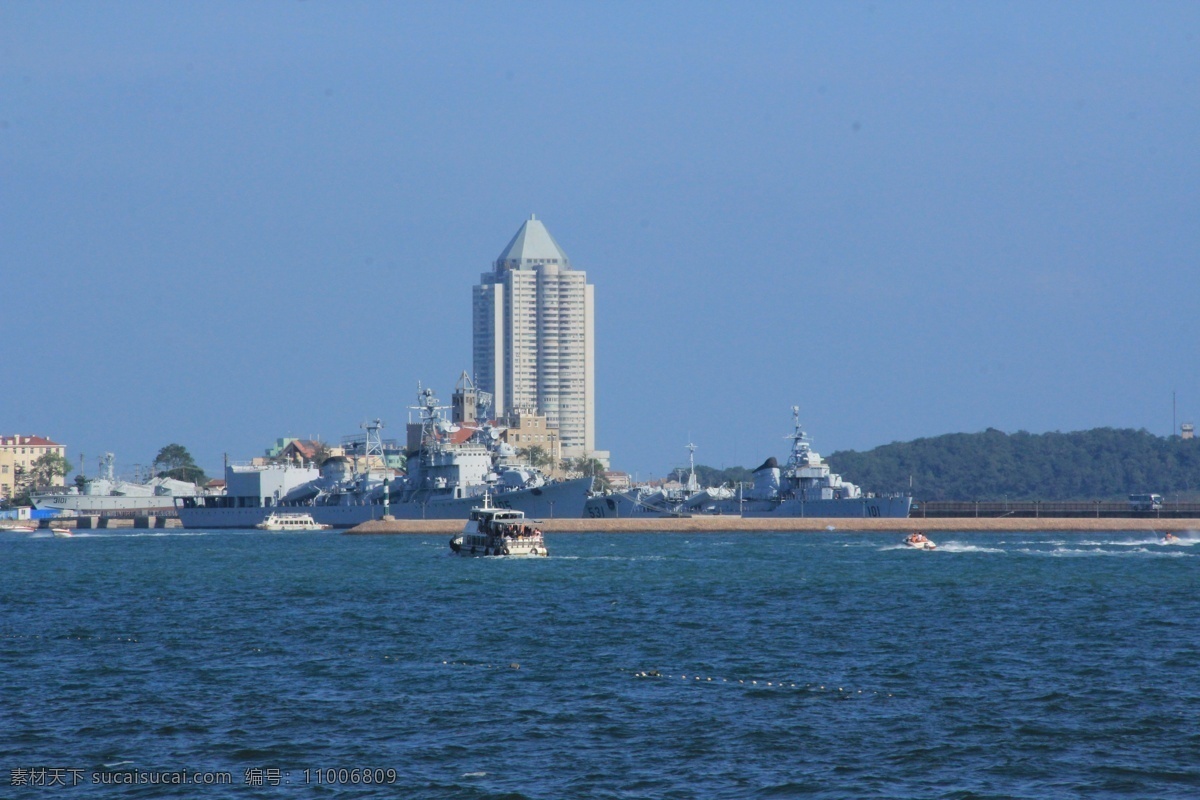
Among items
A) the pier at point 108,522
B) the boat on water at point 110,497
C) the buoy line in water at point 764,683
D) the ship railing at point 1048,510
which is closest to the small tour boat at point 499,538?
the buoy line in water at point 764,683

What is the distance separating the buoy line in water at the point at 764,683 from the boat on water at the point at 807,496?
84.0m

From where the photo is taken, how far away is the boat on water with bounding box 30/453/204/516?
538 feet

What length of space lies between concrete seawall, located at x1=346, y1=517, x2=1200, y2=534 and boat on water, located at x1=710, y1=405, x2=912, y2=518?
6.79 ft

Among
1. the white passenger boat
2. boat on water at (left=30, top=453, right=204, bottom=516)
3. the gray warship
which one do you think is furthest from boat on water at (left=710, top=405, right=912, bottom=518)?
boat on water at (left=30, top=453, right=204, bottom=516)

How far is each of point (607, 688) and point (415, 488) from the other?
8940 cm

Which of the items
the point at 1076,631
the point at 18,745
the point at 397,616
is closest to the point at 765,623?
the point at 1076,631

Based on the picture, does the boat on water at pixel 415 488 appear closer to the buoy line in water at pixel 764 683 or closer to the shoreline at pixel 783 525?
the shoreline at pixel 783 525

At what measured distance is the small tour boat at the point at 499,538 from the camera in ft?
218

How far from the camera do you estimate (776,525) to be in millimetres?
106812

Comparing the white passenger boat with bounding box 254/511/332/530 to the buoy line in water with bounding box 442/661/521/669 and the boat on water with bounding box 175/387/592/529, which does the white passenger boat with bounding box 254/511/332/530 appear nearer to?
the boat on water with bounding box 175/387/592/529

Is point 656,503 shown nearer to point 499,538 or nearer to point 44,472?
point 499,538

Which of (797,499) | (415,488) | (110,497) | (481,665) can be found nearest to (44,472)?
(110,497)


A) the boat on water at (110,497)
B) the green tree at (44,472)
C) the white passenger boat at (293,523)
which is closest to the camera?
the white passenger boat at (293,523)

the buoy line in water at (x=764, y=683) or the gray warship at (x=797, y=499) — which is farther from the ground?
the gray warship at (x=797, y=499)
